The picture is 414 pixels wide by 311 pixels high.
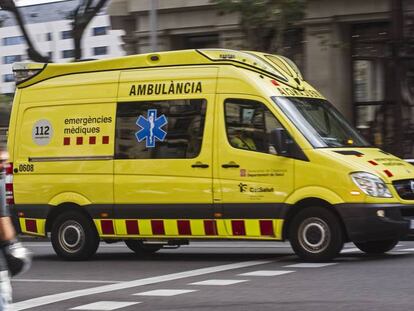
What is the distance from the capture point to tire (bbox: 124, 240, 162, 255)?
12.9 m

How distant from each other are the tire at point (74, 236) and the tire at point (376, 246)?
3667mm

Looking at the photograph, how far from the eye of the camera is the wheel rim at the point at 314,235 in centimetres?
1060

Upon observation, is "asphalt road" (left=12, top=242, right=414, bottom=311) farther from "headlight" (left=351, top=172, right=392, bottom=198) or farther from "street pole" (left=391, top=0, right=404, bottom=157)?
"street pole" (left=391, top=0, right=404, bottom=157)

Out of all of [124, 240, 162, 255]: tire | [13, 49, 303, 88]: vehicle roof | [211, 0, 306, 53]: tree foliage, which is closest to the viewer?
[13, 49, 303, 88]: vehicle roof

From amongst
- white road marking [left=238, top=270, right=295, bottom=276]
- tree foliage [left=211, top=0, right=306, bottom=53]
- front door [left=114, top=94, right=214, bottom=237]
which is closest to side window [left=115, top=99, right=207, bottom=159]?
front door [left=114, top=94, right=214, bottom=237]

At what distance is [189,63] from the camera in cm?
1159

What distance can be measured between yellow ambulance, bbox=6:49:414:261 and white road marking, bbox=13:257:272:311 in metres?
0.44

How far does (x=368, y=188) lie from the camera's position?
10.4 meters

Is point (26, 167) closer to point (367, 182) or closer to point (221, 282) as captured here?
point (221, 282)

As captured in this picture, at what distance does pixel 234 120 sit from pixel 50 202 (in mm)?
3025

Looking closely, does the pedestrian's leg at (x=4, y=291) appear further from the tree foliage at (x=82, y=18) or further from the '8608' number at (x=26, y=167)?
the tree foliage at (x=82, y=18)

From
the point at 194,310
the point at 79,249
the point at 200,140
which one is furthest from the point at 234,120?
the point at 194,310

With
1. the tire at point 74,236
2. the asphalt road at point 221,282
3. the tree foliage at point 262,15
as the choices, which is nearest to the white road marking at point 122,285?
the asphalt road at point 221,282

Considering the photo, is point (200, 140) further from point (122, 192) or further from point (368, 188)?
point (368, 188)
